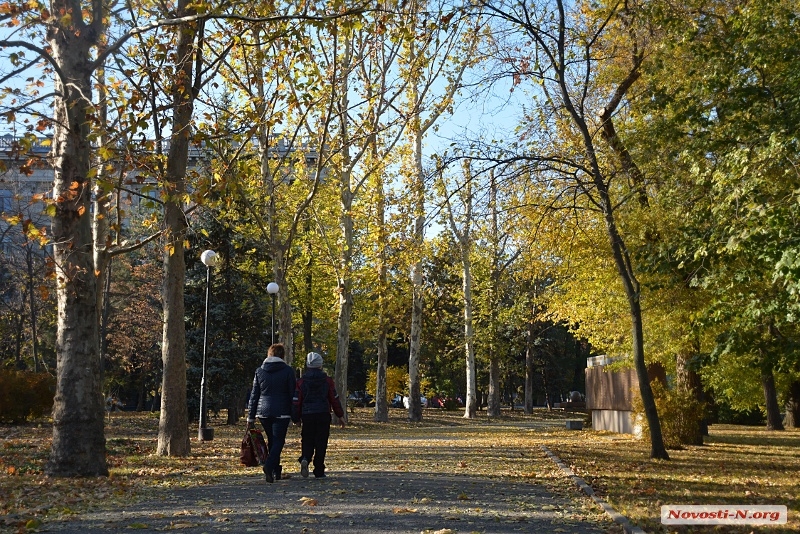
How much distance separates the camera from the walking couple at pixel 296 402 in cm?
1191

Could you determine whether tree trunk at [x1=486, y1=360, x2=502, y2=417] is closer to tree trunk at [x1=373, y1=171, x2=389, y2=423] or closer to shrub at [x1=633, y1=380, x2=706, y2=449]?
tree trunk at [x1=373, y1=171, x2=389, y2=423]

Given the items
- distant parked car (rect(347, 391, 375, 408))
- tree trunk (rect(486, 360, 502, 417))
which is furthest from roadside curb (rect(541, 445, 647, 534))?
distant parked car (rect(347, 391, 375, 408))

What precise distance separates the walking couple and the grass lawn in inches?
54.5

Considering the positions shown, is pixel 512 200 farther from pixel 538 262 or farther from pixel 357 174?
pixel 357 174

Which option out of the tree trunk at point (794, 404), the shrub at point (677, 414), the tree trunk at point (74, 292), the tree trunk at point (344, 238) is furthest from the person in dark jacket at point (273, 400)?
the tree trunk at point (794, 404)

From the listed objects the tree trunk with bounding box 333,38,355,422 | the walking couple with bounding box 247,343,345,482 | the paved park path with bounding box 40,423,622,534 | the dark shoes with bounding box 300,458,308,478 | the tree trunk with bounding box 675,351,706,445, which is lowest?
the paved park path with bounding box 40,423,622,534

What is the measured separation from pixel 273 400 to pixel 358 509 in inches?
129

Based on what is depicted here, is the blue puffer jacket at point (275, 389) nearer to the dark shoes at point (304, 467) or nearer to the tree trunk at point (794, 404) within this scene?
the dark shoes at point (304, 467)

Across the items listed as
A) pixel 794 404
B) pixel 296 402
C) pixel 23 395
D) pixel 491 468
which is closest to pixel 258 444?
pixel 296 402

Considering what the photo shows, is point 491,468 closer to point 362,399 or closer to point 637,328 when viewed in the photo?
point 637,328

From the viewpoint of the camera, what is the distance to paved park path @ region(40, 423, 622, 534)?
796cm

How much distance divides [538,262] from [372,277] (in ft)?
44.2

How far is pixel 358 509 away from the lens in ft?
29.5

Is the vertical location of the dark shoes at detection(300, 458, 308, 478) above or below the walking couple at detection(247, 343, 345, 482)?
below
